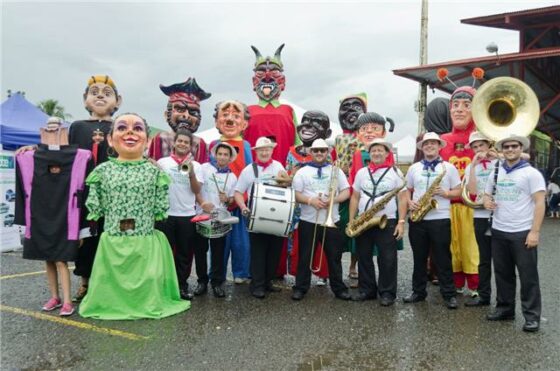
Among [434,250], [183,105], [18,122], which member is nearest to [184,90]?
[183,105]

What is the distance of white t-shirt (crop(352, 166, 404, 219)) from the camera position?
515 centimetres

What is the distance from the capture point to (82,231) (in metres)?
4.81

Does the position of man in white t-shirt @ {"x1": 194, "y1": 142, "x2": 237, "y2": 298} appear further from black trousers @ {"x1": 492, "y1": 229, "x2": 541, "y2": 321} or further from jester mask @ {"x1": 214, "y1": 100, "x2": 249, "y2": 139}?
black trousers @ {"x1": 492, "y1": 229, "x2": 541, "y2": 321}

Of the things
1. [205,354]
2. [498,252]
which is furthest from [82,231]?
[498,252]

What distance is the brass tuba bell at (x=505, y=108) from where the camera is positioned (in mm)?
5023

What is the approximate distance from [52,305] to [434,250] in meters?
4.27

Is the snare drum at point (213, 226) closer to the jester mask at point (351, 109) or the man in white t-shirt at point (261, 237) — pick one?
the man in white t-shirt at point (261, 237)

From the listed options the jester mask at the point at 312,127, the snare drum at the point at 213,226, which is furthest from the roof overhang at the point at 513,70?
the snare drum at the point at 213,226

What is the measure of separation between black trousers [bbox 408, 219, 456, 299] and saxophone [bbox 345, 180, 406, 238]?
0.42 metres

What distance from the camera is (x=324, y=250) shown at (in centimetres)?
533

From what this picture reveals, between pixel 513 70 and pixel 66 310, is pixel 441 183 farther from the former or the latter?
pixel 513 70

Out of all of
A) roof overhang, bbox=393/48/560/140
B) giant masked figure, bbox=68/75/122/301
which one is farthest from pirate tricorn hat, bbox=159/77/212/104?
roof overhang, bbox=393/48/560/140

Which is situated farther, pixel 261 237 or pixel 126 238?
pixel 261 237

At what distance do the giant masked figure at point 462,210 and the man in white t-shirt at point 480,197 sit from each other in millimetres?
255
